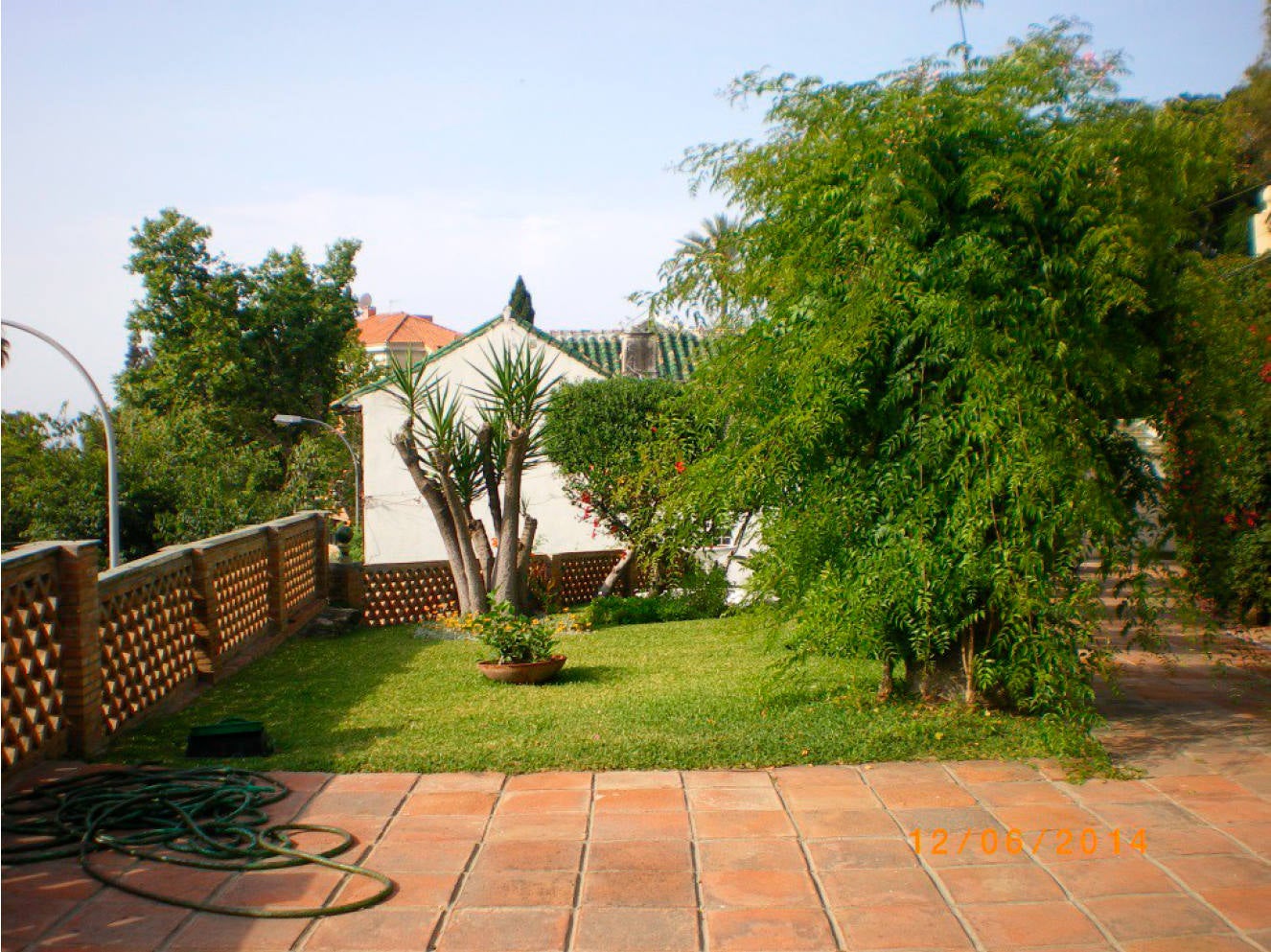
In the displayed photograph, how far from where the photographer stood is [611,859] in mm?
4043

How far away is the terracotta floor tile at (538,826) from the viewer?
4.31 m

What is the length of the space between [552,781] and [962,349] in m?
3.03

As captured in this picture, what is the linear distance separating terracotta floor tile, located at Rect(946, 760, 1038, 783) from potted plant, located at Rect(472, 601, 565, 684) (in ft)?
11.2

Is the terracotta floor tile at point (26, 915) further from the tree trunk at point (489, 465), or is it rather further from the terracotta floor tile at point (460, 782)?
the tree trunk at point (489, 465)

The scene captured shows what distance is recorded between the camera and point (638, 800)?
4777 mm

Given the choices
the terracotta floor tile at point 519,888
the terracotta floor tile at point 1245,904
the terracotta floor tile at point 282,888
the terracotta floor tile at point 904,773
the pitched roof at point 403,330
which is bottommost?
the terracotta floor tile at point 519,888

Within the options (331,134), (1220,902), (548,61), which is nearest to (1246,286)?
(548,61)

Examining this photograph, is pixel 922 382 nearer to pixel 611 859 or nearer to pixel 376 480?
pixel 611 859

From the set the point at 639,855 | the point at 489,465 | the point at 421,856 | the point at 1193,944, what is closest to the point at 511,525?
the point at 489,465

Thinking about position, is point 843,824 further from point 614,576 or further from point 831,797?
point 614,576

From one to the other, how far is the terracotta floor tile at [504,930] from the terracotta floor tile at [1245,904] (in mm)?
2191

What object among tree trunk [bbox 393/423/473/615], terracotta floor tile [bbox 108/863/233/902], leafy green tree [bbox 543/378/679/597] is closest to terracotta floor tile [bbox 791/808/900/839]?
terracotta floor tile [bbox 108/863/233/902]
